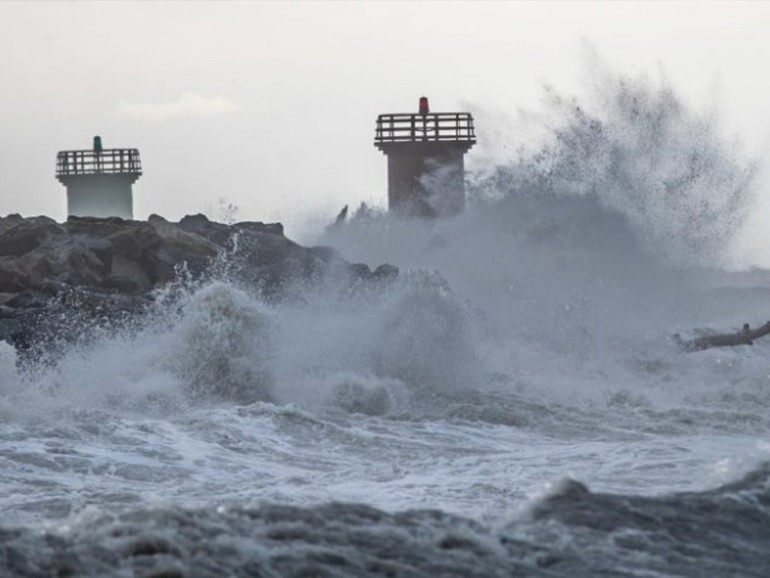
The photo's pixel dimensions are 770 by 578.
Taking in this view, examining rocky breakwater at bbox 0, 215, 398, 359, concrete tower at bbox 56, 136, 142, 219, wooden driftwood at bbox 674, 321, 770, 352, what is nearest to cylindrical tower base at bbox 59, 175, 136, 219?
concrete tower at bbox 56, 136, 142, 219

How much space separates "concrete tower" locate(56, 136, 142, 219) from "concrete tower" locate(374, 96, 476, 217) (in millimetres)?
7530

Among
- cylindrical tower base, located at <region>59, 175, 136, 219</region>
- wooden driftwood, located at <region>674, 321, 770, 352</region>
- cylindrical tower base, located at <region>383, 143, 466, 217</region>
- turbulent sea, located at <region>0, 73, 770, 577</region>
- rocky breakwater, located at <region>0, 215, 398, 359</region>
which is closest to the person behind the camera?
turbulent sea, located at <region>0, 73, 770, 577</region>

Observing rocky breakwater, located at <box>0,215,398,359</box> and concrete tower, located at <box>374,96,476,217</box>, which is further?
concrete tower, located at <box>374,96,476,217</box>

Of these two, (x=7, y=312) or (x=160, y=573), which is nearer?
(x=160, y=573)

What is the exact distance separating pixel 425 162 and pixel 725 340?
15400 mm

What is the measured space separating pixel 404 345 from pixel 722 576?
10219 mm

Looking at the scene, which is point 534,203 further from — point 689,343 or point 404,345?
point 404,345

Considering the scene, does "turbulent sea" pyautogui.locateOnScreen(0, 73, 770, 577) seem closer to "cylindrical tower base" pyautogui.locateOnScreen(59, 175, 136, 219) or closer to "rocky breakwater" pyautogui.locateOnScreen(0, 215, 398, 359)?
"rocky breakwater" pyautogui.locateOnScreen(0, 215, 398, 359)

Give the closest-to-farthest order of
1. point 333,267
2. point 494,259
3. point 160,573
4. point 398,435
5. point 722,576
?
point 160,573 < point 722,576 < point 398,435 < point 333,267 < point 494,259

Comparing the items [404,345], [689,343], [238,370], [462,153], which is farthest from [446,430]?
[462,153]

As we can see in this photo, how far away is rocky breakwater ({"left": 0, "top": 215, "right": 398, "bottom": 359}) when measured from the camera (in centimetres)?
1909

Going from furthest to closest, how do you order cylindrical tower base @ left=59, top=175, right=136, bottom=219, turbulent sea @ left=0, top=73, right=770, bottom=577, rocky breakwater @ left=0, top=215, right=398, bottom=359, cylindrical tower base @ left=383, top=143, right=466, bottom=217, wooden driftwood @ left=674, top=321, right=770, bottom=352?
1. cylindrical tower base @ left=59, top=175, right=136, bottom=219
2. cylindrical tower base @ left=383, top=143, right=466, bottom=217
3. wooden driftwood @ left=674, top=321, right=770, bottom=352
4. rocky breakwater @ left=0, top=215, right=398, bottom=359
5. turbulent sea @ left=0, top=73, right=770, bottom=577

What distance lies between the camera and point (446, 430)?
1380cm

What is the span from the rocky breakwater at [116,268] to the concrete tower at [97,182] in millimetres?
15238
